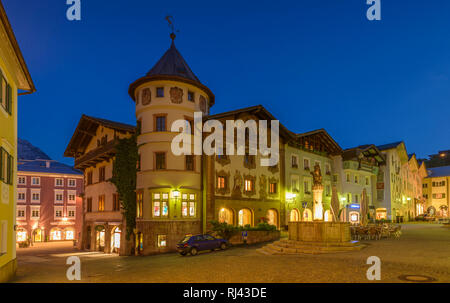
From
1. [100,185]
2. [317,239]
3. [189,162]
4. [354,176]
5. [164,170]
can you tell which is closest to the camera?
[317,239]

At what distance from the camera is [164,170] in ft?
98.2

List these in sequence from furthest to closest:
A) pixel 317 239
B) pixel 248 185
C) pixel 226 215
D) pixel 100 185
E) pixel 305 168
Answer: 1. pixel 305 168
2. pixel 100 185
3. pixel 248 185
4. pixel 226 215
5. pixel 317 239

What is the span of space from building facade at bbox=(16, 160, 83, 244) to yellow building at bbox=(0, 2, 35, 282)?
4936 cm

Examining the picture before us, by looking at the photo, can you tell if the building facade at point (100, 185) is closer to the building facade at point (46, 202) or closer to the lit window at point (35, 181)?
the building facade at point (46, 202)

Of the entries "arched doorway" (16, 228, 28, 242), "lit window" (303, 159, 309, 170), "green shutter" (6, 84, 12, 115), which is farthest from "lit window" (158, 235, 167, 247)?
"arched doorway" (16, 228, 28, 242)

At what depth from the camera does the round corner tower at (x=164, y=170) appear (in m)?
29.5

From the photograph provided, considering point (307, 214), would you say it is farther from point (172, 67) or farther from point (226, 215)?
point (172, 67)

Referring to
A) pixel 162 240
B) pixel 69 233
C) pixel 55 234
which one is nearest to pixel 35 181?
pixel 55 234

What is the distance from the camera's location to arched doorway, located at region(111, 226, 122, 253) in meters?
33.6

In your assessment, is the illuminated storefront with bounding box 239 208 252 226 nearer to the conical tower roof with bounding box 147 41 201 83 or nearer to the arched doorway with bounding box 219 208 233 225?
the arched doorway with bounding box 219 208 233 225

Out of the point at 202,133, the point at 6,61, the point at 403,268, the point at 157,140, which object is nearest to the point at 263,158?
the point at 202,133

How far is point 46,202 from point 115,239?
3797 centimetres

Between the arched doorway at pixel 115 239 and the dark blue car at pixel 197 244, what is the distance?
33.7ft

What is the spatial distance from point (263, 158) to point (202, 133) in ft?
27.6
